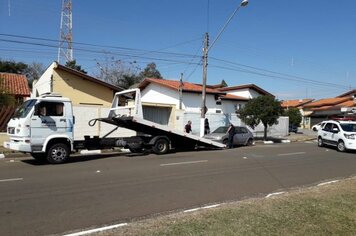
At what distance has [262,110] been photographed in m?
30.0

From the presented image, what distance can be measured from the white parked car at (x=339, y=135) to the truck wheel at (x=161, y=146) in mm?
10616

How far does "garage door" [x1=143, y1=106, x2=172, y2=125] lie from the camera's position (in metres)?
29.9

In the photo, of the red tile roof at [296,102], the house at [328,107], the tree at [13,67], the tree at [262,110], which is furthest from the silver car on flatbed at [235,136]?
the red tile roof at [296,102]

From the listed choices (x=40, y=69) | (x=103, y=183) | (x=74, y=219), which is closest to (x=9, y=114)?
(x=103, y=183)

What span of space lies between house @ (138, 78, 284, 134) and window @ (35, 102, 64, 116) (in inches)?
576

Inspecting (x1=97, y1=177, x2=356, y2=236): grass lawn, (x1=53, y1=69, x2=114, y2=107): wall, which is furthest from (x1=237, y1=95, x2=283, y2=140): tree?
(x1=97, y1=177, x2=356, y2=236): grass lawn

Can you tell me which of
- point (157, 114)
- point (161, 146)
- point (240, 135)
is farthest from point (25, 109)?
point (157, 114)

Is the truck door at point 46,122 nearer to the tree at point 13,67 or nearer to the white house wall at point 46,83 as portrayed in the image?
the white house wall at point 46,83

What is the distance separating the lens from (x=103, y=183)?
10.4 meters

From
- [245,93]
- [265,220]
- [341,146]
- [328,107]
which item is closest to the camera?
[265,220]

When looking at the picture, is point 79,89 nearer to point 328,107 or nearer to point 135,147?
point 135,147

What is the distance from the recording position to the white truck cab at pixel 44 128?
1406 cm

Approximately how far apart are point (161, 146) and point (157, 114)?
458 inches

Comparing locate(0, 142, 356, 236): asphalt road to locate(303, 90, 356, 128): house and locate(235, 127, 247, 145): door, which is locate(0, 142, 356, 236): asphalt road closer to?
locate(235, 127, 247, 145): door
